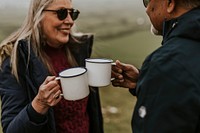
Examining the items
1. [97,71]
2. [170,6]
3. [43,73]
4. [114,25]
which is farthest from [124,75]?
[114,25]

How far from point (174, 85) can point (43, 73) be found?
31.1 inches

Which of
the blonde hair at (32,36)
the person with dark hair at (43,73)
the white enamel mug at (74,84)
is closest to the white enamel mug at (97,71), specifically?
the white enamel mug at (74,84)

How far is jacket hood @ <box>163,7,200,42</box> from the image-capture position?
1.04m

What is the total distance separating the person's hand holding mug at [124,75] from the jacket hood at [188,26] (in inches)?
25.0

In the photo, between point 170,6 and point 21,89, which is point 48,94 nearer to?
point 21,89

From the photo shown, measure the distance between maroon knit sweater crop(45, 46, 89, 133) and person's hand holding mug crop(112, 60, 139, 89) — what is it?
0.20m

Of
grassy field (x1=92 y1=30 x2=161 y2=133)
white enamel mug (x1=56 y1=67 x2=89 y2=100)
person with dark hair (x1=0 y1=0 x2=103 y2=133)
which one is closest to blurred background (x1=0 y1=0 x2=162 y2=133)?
grassy field (x1=92 y1=30 x2=161 y2=133)

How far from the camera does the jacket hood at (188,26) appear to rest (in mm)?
1035

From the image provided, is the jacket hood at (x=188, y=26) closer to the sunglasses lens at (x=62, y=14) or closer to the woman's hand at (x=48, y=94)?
Answer: the woman's hand at (x=48, y=94)

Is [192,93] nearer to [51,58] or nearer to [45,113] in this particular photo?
[45,113]

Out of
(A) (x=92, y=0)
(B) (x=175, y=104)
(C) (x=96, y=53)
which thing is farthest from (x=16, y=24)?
(B) (x=175, y=104)

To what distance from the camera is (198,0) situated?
42.3 inches

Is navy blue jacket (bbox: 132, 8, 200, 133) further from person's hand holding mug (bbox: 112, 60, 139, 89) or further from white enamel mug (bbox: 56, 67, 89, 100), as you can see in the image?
person's hand holding mug (bbox: 112, 60, 139, 89)

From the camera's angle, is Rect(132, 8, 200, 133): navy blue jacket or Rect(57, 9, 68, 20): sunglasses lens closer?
Rect(132, 8, 200, 133): navy blue jacket
